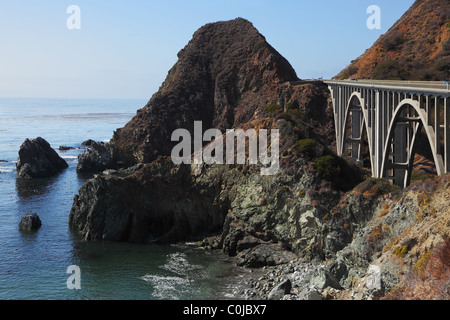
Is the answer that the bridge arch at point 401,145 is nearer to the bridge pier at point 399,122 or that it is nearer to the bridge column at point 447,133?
the bridge pier at point 399,122

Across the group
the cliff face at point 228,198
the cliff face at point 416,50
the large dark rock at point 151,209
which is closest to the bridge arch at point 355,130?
the cliff face at point 228,198

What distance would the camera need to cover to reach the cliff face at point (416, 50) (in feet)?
278

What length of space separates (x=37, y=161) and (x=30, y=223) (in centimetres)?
4363

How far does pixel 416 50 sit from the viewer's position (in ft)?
306

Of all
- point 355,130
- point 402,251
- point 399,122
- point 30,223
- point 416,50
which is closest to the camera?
point 402,251

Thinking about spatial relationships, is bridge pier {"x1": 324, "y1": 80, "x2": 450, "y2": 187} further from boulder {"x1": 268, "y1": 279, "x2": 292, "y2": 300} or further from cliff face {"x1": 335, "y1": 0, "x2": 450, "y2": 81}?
cliff face {"x1": 335, "y1": 0, "x2": 450, "y2": 81}

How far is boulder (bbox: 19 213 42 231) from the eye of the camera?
5512cm

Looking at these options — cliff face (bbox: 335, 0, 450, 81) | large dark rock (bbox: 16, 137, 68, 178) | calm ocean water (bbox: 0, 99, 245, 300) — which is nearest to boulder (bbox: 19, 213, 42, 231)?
calm ocean water (bbox: 0, 99, 245, 300)

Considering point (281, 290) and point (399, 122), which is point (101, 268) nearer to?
point (281, 290)

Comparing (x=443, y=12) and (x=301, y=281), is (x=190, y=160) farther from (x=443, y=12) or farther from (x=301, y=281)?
(x=443, y=12)

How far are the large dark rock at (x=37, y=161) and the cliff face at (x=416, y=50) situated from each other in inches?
2510

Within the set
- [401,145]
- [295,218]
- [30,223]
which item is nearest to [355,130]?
[401,145]

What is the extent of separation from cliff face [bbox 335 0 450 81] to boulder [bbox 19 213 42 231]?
63.7 metres

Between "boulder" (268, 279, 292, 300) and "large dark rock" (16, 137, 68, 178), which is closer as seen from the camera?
"boulder" (268, 279, 292, 300)
